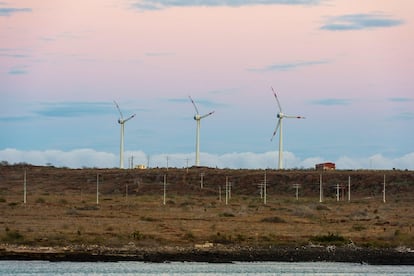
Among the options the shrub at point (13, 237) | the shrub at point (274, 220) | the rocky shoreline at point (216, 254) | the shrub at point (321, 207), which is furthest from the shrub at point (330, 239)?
the shrub at point (321, 207)

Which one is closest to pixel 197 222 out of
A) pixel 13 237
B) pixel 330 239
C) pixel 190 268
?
pixel 330 239

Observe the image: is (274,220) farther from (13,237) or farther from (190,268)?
(190,268)

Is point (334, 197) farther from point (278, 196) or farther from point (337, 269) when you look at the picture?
point (337, 269)

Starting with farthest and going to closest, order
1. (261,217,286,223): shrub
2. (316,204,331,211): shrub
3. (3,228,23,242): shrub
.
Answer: (316,204,331,211): shrub < (261,217,286,223): shrub < (3,228,23,242): shrub

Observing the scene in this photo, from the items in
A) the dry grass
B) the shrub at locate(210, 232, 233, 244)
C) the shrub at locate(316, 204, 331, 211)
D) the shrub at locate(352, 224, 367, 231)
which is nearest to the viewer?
the shrub at locate(210, 232, 233, 244)

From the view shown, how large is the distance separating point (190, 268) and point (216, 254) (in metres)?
9.19

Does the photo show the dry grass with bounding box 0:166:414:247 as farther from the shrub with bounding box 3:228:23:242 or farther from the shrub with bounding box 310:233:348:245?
the shrub with bounding box 310:233:348:245

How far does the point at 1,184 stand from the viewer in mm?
187500

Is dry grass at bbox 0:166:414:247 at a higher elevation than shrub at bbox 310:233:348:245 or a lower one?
higher

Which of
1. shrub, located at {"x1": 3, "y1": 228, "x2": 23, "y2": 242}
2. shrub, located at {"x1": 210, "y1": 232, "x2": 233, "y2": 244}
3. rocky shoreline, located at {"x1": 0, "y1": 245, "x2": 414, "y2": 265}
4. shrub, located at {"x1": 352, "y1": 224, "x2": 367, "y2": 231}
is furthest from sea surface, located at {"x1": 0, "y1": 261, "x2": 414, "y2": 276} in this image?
shrub, located at {"x1": 352, "y1": 224, "x2": 367, "y2": 231}

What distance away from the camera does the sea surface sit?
7831 centimetres

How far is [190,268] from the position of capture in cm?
8250

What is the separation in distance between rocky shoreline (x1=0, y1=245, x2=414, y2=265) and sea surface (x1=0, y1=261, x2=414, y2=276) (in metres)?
2.05

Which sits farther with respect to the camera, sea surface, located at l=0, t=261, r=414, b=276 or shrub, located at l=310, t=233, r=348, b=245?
shrub, located at l=310, t=233, r=348, b=245
